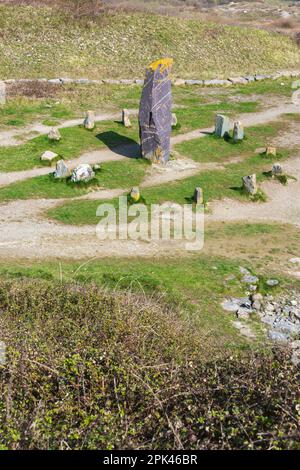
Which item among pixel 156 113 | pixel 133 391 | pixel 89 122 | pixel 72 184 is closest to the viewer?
pixel 133 391

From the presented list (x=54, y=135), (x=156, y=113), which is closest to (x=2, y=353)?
(x=156, y=113)

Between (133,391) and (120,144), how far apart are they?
1818 centimetres

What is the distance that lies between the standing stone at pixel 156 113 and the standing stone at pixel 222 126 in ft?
14.4

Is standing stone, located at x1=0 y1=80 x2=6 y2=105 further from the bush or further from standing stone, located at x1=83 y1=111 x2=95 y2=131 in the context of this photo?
the bush

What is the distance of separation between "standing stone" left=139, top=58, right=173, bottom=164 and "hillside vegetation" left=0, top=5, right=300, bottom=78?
16.0 metres

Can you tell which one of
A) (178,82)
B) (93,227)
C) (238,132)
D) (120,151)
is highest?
(178,82)

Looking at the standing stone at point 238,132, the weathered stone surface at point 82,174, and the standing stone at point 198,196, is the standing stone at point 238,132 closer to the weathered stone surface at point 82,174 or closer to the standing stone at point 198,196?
the standing stone at point 198,196

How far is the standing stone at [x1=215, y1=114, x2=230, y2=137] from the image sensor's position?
26016 mm

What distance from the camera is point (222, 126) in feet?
86.1

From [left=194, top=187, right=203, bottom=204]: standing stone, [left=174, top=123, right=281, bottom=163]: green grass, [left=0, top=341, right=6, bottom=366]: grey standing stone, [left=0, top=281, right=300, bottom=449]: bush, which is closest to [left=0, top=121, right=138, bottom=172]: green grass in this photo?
[left=174, top=123, right=281, bottom=163]: green grass

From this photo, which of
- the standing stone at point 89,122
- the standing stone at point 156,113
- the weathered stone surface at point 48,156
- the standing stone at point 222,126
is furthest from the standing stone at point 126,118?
the weathered stone surface at point 48,156

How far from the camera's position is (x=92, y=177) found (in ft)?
67.3

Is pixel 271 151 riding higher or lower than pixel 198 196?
higher

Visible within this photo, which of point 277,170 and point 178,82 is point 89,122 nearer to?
point 277,170
